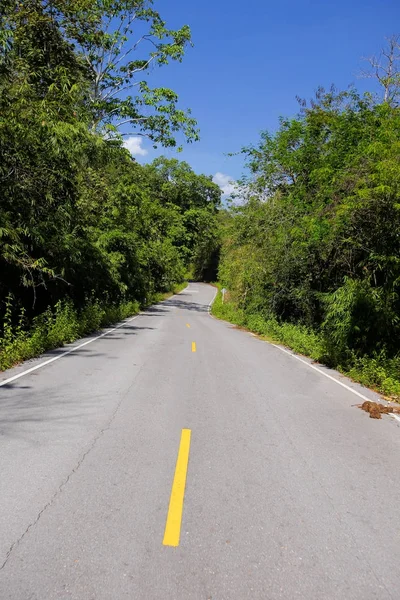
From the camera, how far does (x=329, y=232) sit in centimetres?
1548

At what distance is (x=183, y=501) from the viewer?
3.86 m

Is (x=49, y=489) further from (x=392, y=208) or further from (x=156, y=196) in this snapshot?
(x=156, y=196)

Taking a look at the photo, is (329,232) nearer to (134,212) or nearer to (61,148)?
(61,148)

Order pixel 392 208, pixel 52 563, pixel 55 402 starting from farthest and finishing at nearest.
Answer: pixel 392 208 → pixel 55 402 → pixel 52 563

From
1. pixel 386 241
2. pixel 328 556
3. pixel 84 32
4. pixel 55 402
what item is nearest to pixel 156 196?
pixel 84 32

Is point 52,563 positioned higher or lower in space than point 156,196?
lower

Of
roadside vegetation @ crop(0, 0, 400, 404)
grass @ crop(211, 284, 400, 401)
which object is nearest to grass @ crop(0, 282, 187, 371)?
roadside vegetation @ crop(0, 0, 400, 404)

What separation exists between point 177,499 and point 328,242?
42.5 feet

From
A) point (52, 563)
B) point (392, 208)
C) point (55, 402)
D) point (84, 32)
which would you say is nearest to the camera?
point (52, 563)

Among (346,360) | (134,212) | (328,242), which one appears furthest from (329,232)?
(134,212)

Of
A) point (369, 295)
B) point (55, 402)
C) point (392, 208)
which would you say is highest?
point (392, 208)

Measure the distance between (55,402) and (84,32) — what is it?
54.3 feet

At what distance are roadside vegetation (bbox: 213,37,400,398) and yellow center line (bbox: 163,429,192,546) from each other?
581 centimetres

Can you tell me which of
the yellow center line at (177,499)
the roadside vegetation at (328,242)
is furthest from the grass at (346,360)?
the yellow center line at (177,499)
